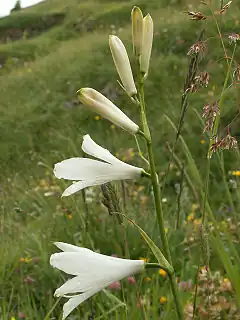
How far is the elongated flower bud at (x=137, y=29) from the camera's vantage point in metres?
1.05

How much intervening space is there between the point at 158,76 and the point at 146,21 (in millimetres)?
6583

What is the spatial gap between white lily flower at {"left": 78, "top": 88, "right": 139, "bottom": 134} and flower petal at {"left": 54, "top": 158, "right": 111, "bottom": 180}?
0.09 m

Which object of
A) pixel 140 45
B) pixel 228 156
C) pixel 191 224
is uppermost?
pixel 140 45

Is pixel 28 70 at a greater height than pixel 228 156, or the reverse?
pixel 28 70

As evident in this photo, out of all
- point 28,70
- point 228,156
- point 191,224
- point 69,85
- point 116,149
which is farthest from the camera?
point 28,70

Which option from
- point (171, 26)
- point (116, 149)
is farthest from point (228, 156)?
point (171, 26)

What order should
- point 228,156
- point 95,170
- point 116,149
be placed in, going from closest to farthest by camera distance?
point 95,170 → point 228,156 → point 116,149

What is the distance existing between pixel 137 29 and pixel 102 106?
18 centimetres

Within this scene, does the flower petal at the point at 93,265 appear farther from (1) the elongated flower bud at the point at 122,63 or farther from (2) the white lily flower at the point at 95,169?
(1) the elongated flower bud at the point at 122,63

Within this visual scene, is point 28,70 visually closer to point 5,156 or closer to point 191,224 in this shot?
point 5,156

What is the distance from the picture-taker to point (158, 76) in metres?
7.59

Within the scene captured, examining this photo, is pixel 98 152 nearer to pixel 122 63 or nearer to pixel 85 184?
pixel 85 184

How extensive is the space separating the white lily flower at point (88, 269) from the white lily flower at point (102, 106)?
263 millimetres

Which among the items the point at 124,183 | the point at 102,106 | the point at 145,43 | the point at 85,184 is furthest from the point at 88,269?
the point at 124,183
